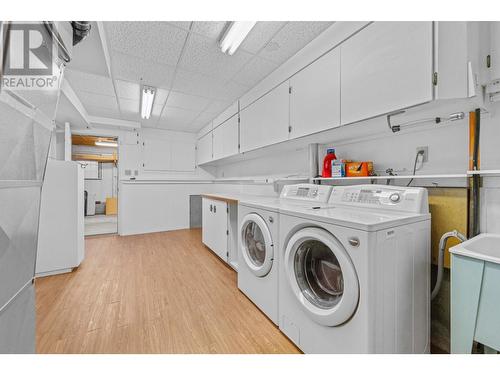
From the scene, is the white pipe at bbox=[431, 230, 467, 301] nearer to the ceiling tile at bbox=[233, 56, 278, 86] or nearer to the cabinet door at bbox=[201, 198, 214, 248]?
the ceiling tile at bbox=[233, 56, 278, 86]

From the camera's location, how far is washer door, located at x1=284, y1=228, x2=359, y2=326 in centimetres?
106

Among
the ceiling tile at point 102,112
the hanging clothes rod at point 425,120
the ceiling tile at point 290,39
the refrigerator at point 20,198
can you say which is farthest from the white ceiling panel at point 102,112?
the hanging clothes rod at point 425,120

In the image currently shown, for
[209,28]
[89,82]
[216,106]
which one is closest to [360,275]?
[209,28]

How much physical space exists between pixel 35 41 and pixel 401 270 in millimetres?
1970

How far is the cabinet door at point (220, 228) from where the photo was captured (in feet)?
8.94

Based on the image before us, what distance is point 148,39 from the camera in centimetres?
190

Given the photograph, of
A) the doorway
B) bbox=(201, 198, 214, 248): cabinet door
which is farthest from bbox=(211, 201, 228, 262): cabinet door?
the doorway

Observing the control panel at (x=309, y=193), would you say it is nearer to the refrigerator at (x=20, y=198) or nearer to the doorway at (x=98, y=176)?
the refrigerator at (x=20, y=198)

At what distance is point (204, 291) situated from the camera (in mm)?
2119

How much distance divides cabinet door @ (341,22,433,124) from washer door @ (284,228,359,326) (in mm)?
933

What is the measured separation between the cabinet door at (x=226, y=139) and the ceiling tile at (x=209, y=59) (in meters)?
0.92

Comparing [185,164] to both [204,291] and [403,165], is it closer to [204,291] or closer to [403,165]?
[204,291]

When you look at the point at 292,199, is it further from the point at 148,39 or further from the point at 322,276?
the point at 148,39

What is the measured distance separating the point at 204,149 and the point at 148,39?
2906 mm
